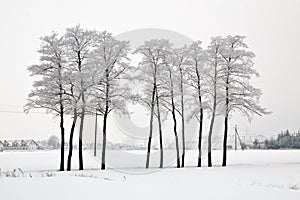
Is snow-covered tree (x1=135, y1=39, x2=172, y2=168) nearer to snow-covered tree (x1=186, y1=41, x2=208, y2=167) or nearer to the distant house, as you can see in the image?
snow-covered tree (x1=186, y1=41, x2=208, y2=167)

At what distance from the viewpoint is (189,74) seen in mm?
32062

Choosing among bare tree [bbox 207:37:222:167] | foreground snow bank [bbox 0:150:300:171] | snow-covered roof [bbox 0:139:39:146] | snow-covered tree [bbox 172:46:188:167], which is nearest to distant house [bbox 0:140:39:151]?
snow-covered roof [bbox 0:139:39:146]

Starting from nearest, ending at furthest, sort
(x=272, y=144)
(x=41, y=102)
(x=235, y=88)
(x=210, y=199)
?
(x=210, y=199) → (x=41, y=102) → (x=235, y=88) → (x=272, y=144)

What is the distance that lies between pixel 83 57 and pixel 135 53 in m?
5.70

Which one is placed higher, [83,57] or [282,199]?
[83,57]

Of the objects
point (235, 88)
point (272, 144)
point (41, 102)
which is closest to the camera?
point (41, 102)

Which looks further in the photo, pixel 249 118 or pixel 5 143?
pixel 5 143

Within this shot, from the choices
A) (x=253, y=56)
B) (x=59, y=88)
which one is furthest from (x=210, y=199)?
(x=253, y=56)

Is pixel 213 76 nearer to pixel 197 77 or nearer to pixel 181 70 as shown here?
pixel 197 77

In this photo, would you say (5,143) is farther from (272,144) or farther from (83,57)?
(83,57)

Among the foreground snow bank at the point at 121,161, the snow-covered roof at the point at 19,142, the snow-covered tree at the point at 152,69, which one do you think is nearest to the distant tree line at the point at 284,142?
the foreground snow bank at the point at 121,161

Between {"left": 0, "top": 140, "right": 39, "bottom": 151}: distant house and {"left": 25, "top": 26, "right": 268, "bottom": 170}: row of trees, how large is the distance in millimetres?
123622

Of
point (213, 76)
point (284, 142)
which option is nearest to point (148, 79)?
point (213, 76)

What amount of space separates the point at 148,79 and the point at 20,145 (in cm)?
13419
